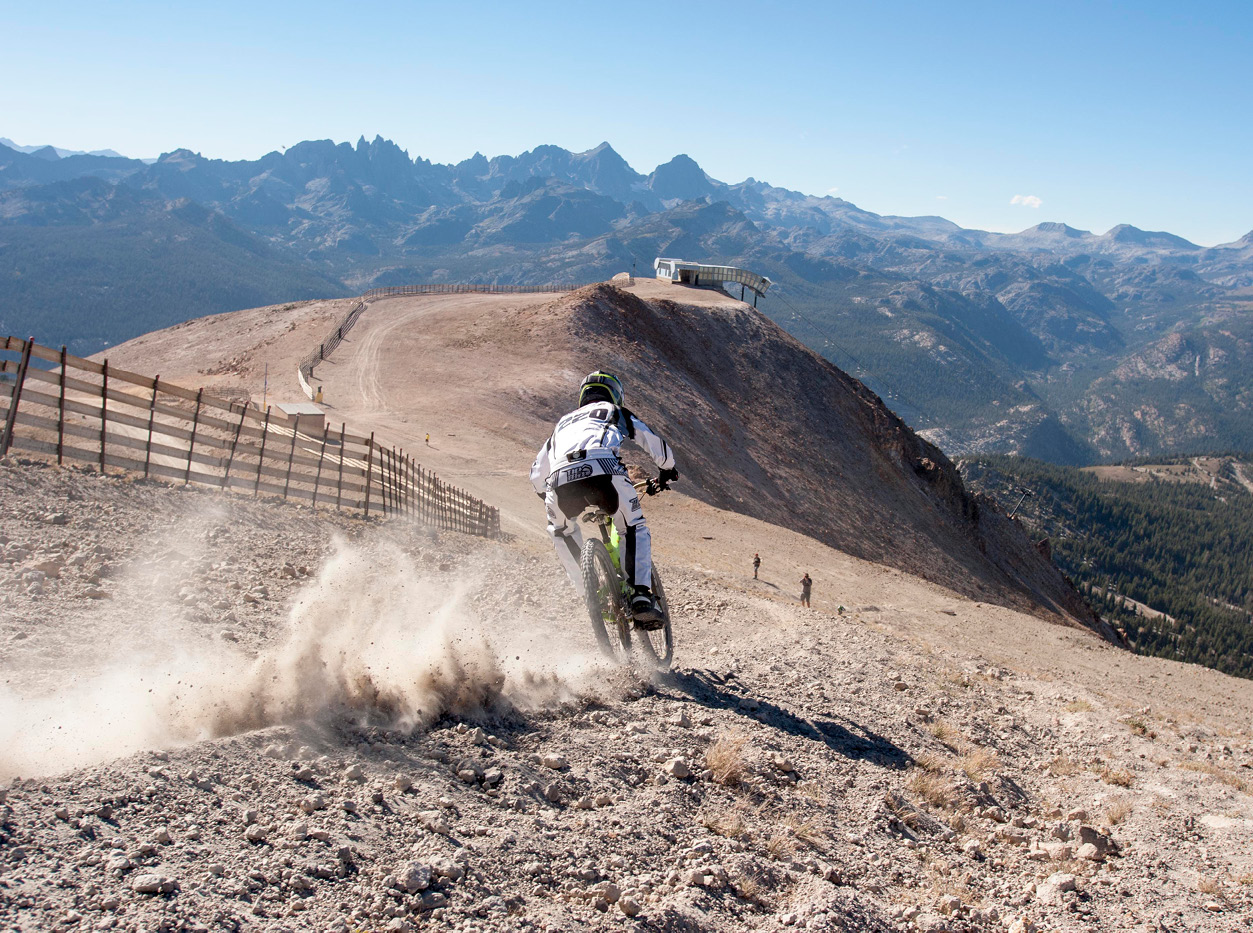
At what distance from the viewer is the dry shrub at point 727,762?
575 centimetres

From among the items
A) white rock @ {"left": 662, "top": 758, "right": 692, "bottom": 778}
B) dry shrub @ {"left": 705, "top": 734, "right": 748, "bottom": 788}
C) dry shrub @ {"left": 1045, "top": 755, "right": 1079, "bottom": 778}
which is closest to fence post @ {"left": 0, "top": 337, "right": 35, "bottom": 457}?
white rock @ {"left": 662, "top": 758, "right": 692, "bottom": 778}

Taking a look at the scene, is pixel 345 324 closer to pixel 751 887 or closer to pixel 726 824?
pixel 726 824

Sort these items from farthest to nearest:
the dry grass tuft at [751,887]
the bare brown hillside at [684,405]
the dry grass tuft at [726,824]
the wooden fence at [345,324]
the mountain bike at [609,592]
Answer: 1. the wooden fence at [345,324]
2. the bare brown hillside at [684,405]
3. the mountain bike at [609,592]
4. the dry grass tuft at [726,824]
5. the dry grass tuft at [751,887]

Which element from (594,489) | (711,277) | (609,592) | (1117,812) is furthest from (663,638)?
(711,277)

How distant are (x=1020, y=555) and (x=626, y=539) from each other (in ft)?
202

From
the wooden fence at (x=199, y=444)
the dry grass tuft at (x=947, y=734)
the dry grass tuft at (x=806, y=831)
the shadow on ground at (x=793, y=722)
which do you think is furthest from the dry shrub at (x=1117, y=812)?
the wooden fence at (x=199, y=444)

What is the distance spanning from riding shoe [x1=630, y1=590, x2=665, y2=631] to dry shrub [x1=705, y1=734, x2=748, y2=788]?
5.52 ft

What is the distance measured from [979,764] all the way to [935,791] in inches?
37.5

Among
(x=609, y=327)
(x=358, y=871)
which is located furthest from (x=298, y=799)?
(x=609, y=327)

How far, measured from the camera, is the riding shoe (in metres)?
7.49

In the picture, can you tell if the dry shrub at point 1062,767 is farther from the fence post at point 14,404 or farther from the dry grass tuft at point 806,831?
the fence post at point 14,404

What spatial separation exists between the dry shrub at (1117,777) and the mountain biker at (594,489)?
4.55 m

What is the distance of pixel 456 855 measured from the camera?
4.09 metres

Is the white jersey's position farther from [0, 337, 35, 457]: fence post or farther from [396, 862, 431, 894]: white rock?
[0, 337, 35, 457]: fence post
